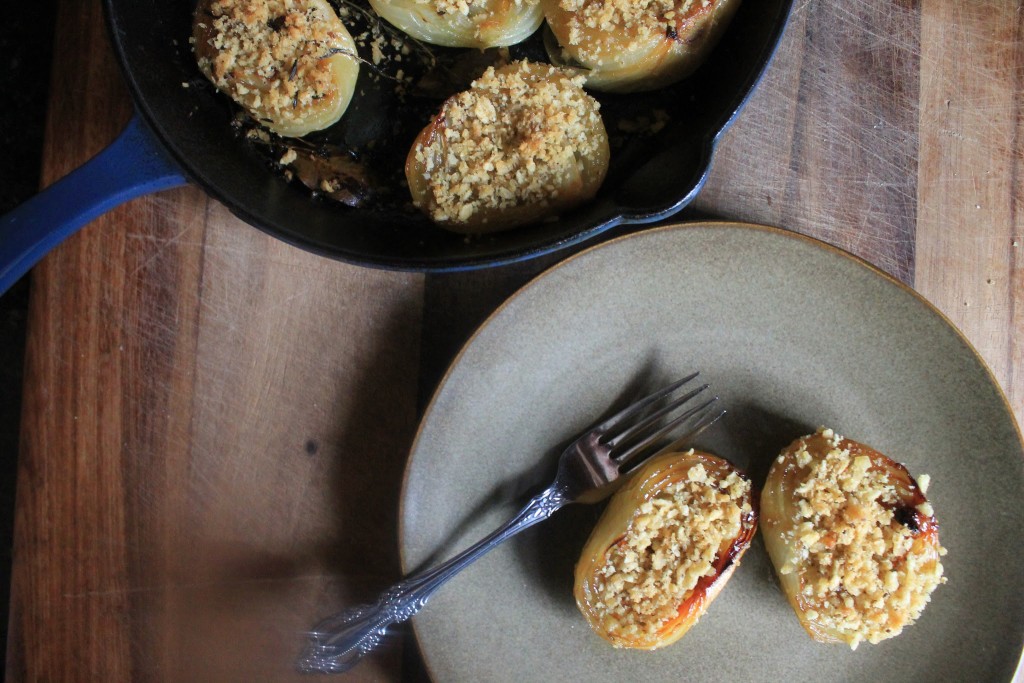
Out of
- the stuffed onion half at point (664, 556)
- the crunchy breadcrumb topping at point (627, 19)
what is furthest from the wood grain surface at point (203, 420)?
the stuffed onion half at point (664, 556)

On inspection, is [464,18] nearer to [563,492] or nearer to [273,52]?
[273,52]

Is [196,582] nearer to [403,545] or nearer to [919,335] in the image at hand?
[403,545]

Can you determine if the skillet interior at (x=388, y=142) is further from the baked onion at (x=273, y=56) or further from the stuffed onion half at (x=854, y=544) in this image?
the stuffed onion half at (x=854, y=544)

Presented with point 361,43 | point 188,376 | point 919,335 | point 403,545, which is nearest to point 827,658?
point 919,335

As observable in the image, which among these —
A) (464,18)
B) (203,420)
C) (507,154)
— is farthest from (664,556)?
(464,18)

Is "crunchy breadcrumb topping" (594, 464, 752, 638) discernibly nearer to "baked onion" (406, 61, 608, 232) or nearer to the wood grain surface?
the wood grain surface

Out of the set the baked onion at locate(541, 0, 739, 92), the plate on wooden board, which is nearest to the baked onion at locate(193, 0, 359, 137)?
the baked onion at locate(541, 0, 739, 92)
